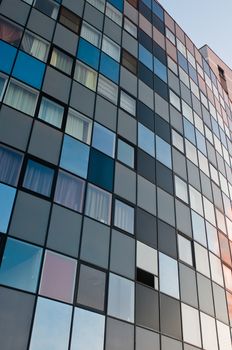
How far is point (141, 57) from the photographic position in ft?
80.9

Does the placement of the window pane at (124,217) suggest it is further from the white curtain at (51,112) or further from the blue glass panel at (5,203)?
the blue glass panel at (5,203)

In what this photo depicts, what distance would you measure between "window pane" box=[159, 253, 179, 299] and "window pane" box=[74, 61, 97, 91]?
9390 mm

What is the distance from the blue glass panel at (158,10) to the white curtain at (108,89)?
12910mm

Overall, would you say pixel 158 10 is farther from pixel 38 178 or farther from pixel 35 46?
pixel 38 178

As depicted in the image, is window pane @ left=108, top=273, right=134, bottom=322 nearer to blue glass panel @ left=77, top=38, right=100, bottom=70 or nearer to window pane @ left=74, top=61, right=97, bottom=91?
window pane @ left=74, top=61, right=97, bottom=91

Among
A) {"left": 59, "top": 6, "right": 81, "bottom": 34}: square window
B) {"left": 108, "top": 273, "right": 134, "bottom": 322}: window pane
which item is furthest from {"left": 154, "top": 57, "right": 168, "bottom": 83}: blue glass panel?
{"left": 108, "top": 273, "right": 134, "bottom": 322}: window pane

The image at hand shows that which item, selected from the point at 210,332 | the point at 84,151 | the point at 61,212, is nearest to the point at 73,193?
the point at 61,212

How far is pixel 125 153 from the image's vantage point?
18797mm

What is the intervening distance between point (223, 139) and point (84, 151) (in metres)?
18.4

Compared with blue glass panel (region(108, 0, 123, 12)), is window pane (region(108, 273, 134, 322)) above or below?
below

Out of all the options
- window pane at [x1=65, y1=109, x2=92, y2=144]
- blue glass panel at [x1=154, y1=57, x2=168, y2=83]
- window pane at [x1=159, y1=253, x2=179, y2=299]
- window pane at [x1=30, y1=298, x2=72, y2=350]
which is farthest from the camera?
blue glass panel at [x1=154, y1=57, x2=168, y2=83]

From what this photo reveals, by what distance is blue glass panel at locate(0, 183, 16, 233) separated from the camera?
12336 mm

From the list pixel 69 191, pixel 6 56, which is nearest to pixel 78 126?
pixel 69 191

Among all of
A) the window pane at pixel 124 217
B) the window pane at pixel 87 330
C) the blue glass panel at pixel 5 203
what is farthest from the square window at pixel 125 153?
the window pane at pixel 87 330
